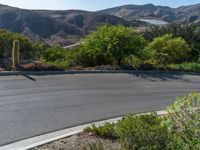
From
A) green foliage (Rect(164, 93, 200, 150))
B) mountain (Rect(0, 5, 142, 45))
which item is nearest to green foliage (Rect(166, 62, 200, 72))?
green foliage (Rect(164, 93, 200, 150))

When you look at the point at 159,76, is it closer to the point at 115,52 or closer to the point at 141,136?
the point at 115,52

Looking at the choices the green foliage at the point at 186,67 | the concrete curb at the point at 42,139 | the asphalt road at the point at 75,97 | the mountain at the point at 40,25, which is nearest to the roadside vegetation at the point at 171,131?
the concrete curb at the point at 42,139

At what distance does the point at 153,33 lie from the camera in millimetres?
48750

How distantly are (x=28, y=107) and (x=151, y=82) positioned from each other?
749 centimetres

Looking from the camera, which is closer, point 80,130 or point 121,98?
point 80,130

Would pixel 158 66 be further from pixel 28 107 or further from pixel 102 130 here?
pixel 102 130

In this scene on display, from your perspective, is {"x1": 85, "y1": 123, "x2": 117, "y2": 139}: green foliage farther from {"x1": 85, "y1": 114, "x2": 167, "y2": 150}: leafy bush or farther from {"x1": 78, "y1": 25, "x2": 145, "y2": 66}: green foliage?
{"x1": 78, "y1": 25, "x2": 145, "y2": 66}: green foliage

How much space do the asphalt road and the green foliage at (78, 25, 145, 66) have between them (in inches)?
81.0

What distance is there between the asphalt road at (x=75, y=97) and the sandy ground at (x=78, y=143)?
89 centimetres

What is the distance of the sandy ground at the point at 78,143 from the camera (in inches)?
324

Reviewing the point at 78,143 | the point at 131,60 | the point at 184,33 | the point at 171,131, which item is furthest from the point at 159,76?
the point at 184,33

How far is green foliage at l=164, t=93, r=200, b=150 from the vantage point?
20.4ft

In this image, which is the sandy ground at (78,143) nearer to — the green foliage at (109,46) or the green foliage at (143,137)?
the green foliage at (143,137)

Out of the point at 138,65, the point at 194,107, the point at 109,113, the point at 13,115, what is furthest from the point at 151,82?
the point at 194,107
